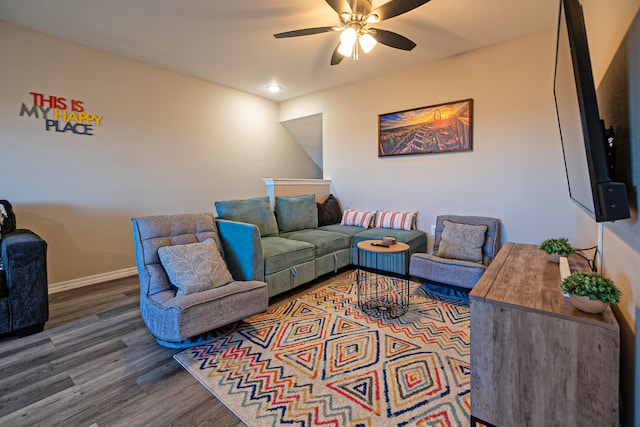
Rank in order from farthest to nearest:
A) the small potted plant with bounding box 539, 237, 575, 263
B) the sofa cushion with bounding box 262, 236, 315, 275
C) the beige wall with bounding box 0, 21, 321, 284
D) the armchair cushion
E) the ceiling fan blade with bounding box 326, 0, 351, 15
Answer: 1. the beige wall with bounding box 0, 21, 321, 284
2. the sofa cushion with bounding box 262, 236, 315, 275
3. the armchair cushion
4. the ceiling fan blade with bounding box 326, 0, 351, 15
5. the small potted plant with bounding box 539, 237, 575, 263

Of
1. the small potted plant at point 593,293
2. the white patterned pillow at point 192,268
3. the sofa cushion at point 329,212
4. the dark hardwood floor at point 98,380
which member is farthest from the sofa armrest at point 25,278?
the small potted plant at point 593,293

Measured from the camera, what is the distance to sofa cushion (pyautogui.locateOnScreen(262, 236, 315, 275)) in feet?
9.07

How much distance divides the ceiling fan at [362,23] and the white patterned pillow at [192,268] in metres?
1.81

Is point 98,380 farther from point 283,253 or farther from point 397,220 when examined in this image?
point 397,220

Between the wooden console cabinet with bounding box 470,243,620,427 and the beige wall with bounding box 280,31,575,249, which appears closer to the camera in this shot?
the wooden console cabinet with bounding box 470,243,620,427

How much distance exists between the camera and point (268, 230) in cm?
351

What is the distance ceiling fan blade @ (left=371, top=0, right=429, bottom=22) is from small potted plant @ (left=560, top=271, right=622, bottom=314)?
183 centimetres

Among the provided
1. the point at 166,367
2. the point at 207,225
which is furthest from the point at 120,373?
the point at 207,225

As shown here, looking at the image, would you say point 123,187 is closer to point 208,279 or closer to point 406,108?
point 208,279

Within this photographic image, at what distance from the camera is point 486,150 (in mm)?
3344

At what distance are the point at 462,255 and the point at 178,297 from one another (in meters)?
2.67

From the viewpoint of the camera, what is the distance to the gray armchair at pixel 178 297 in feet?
6.24

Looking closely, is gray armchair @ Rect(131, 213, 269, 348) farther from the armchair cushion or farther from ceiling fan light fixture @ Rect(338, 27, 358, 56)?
ceiling fan light fixture @ Rect(338, 27, 358, 56)

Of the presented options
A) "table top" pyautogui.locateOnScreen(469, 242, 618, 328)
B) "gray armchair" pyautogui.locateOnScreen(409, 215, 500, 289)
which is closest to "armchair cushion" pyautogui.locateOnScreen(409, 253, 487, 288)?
"gray armchair" pyautogui.locateOnScreen(409, 215, 500, 289)
